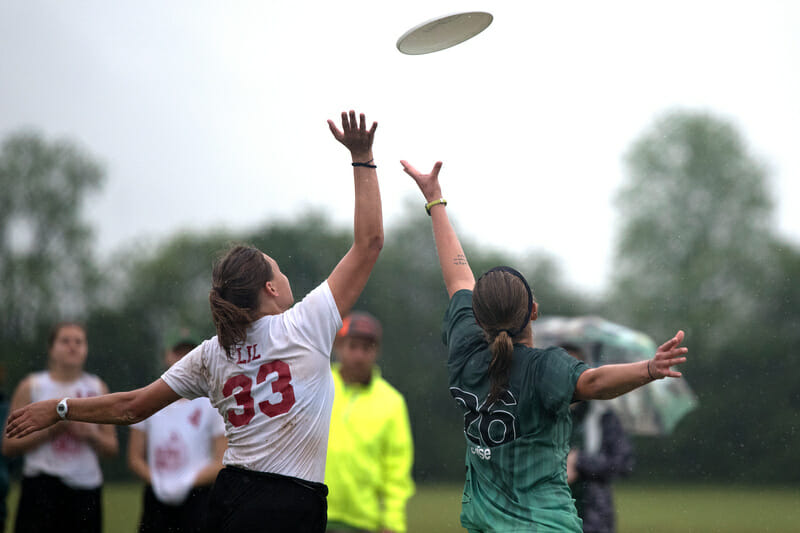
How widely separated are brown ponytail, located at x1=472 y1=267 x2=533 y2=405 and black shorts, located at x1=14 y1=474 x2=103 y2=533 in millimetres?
3461

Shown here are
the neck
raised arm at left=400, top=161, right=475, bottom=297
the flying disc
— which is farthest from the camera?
the flying disc

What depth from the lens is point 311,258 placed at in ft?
20.1

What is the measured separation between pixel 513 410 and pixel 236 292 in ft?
3.40

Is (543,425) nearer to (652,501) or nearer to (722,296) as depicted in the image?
(652,501)

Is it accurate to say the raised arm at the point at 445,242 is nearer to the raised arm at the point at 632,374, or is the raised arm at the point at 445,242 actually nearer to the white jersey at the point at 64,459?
the raised arm at the point at 632,374

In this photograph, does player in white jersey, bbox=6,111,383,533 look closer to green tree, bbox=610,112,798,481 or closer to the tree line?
the tree line

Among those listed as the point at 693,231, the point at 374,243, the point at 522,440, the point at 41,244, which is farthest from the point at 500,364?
the point at 693,231

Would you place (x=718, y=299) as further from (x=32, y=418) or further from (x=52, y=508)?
(x=32, y=418)

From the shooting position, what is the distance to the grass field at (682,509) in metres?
5.12

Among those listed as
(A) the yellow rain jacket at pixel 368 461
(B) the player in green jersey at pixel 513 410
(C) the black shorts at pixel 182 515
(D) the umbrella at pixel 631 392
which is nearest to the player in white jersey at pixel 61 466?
(C) the black shorts at pixel 182 515

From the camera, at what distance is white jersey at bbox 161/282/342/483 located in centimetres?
267

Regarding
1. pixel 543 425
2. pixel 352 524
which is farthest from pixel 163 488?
pixel 543 425

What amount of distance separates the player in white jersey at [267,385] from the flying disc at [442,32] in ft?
3.48

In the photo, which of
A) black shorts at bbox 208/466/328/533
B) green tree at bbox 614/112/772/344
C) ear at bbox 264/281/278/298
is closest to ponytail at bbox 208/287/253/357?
ear at bbox 264/281/278/298
